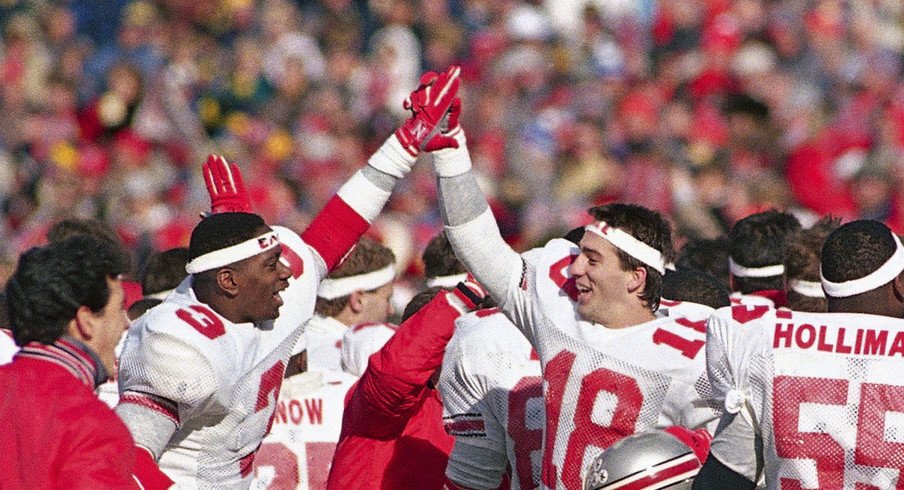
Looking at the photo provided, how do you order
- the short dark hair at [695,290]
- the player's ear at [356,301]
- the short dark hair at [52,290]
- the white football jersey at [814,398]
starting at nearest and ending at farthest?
1. the short dark hair at [52,290]
2. the white football jersey at [814,398]
3. the short dark hair at [695,290]
4. the player's ear at [356,301]

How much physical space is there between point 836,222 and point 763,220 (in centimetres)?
38

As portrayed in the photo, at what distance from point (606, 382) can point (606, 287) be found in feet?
0.89

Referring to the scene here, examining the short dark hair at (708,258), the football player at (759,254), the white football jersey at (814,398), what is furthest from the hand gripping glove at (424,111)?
the short dark hair at (708,258)

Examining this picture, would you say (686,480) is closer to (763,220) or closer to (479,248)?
(479,248)

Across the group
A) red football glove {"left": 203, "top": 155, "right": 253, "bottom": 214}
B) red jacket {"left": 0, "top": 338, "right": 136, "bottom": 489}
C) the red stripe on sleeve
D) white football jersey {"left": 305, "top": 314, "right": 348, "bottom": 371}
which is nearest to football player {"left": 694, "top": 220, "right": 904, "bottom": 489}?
the red stripe on sleeve

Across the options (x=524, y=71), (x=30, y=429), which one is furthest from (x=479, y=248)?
(x=524, y=71)

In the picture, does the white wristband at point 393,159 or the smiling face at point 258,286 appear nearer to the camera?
the smiling face at point 258,286

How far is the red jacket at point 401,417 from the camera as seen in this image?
514 cm

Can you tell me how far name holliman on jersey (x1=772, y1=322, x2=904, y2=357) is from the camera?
446 cm

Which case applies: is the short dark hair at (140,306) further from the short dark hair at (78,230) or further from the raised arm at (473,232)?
the raised arm at (473,232)

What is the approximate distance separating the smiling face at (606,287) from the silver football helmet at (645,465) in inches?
19.2

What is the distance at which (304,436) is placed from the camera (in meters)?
6.16

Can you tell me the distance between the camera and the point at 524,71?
1432 centimetres

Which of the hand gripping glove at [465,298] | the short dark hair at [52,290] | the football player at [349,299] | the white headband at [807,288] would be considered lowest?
the football player at [349,299]
